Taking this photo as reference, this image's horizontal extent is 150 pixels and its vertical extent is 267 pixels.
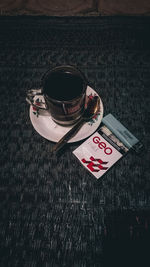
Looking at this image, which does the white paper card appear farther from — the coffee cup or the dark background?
the dark background

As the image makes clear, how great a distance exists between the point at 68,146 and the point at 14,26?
618 mm

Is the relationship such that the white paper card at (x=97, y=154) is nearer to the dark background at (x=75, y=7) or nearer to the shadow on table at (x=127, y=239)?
the shadow on table at (x=127, y=239)

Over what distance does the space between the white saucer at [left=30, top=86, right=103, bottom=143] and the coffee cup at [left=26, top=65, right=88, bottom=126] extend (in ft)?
0.07

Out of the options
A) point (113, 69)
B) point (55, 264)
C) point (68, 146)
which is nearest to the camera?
point (55, 264)

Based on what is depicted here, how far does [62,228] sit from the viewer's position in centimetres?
48

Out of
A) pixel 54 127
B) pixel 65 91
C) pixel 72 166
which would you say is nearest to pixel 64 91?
pixel 65 91

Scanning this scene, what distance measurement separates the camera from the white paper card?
53cm

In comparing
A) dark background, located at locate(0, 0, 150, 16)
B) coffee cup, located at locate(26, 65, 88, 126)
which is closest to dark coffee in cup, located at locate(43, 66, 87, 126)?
coffee cup, located at locate(26, 65, 88, 126)

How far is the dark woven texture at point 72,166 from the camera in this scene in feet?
1.49

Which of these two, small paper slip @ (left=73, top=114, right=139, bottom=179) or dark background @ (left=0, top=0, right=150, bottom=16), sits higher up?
dark background @ (left=0, top=0, right=150, bottom=16)

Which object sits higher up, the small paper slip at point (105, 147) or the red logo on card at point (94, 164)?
the small paper slip at point (105, 147)

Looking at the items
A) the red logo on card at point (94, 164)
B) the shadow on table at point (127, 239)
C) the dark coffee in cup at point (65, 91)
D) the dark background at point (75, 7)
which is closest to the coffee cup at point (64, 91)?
the dark coffee in cup at point (65, 91)

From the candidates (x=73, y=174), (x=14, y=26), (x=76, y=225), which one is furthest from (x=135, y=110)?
(x=14, y=26)

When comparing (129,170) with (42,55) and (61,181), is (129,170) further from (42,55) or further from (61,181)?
(42,55)
